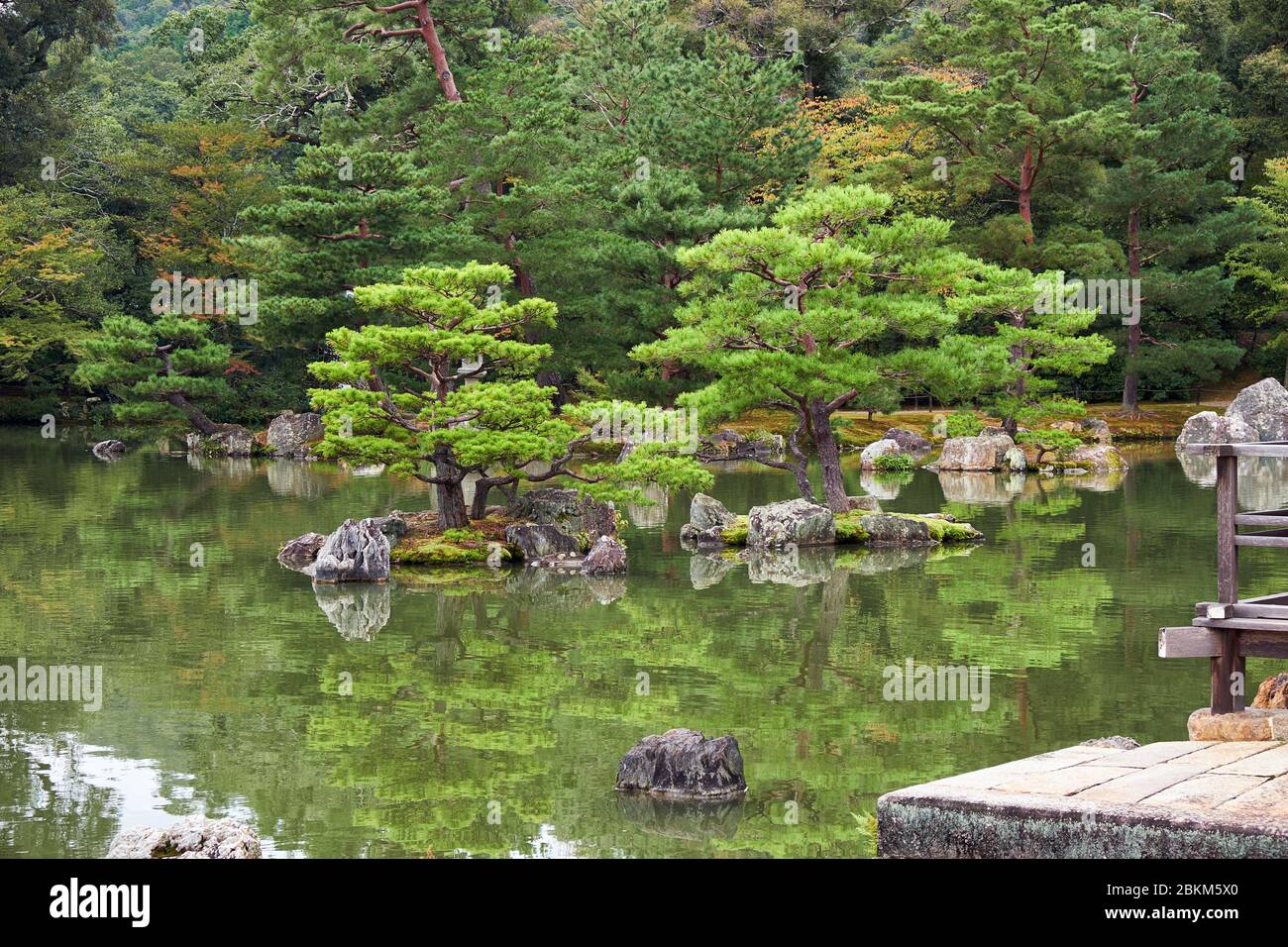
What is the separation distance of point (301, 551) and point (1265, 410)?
69.0 ft

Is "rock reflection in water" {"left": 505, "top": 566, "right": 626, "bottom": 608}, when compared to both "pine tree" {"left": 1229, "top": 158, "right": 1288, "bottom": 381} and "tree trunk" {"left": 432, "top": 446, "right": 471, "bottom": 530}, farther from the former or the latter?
"pine tree" {"left": 1229, "top": 158, "right": 1288, "bottom": 381}

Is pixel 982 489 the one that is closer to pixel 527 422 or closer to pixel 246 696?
pixel 527 422

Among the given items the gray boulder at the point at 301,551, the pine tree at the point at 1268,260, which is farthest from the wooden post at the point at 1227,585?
the pine tree at the point at 1268,260

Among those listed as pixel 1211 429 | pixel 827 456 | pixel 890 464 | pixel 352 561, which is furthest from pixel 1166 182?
pixel 352 561

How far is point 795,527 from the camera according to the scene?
18.3 meters

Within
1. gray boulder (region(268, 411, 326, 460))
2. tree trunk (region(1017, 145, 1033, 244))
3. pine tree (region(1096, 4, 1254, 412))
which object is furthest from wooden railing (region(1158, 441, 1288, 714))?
gray boulder (region(268, 411, 326, 460))

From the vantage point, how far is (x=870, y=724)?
389 inches

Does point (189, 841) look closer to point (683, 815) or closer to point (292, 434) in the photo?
point (683, 815)

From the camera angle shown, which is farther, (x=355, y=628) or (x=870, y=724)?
(x=355, y=628)

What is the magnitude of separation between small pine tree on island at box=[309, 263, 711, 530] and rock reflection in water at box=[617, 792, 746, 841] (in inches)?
352

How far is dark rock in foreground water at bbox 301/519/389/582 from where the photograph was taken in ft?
52.5

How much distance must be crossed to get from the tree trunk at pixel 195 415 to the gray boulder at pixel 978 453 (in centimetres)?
1676
